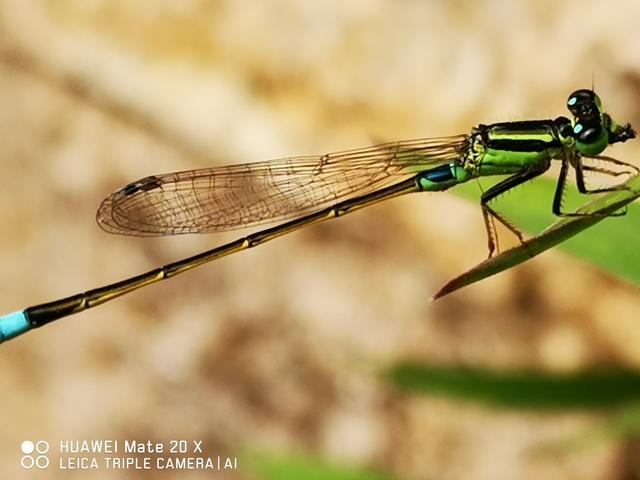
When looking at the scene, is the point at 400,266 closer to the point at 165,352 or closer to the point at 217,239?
the point at 217,239

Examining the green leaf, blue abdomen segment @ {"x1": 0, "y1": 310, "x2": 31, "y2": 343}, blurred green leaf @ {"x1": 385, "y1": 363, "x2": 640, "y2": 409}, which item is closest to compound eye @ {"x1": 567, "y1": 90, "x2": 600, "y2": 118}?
the green leaf

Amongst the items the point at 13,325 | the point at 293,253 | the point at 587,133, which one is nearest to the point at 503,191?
the point at 587,133

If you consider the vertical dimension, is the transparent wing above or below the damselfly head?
above

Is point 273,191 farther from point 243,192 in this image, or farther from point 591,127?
point 591,127

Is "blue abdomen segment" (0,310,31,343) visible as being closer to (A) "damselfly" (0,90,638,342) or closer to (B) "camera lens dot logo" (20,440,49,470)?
(A) "damselfly" (0,90,638,342)

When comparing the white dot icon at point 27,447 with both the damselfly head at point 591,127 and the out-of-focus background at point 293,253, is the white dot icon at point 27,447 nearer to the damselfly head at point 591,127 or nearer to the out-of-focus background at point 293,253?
the out-of-focus background at point 293,253

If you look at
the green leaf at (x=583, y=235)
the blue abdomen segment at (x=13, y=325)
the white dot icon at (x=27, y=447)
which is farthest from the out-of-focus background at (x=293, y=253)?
the green leaf at (x=583, y=235)
